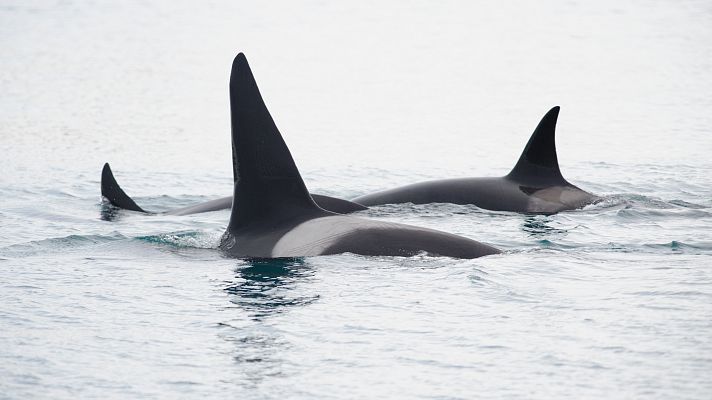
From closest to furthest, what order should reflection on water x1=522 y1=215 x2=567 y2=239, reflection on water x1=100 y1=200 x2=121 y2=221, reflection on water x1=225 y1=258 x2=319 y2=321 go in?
reflection on water x1=225 y1=258 x2=319 y2=321
reflection on water x1=522 y1=215 x2=567 y2=239
reflection on water x1=100 y1=200 x2=121 y2=221

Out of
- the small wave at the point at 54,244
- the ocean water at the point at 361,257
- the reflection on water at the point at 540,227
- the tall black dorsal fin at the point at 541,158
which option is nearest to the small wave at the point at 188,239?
the ocean water at the point at 361,257

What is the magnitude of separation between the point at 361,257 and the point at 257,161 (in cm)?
138

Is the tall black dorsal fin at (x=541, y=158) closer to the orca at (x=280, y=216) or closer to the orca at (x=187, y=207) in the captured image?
the orca at (x=187, y=207)

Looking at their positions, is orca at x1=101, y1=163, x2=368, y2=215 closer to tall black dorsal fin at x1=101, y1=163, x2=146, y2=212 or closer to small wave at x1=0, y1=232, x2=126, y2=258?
tall black dorsal fin at x1=101, y1=163, x2=146, y2=212

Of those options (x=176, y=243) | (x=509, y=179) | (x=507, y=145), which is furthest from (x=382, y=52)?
(x=176, y=243)

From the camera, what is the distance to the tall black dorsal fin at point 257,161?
10.9m

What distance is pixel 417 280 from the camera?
10.3 m

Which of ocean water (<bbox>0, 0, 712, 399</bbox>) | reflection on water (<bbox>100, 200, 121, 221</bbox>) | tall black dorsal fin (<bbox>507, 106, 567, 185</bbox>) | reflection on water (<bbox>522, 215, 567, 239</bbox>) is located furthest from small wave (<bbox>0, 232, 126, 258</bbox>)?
tall black dorsal fin (<bbox>507, 106, 567, 185</bbox>)

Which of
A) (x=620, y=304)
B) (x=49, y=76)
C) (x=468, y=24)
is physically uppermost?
(x=468, y=24)

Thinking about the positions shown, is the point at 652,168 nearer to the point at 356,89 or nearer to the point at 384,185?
the point at 384,185

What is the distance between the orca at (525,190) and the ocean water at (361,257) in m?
0.38

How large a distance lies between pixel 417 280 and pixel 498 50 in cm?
3990

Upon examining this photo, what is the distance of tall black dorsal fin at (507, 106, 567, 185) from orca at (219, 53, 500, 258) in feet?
16.2

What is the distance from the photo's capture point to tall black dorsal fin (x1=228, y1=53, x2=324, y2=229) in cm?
1088
